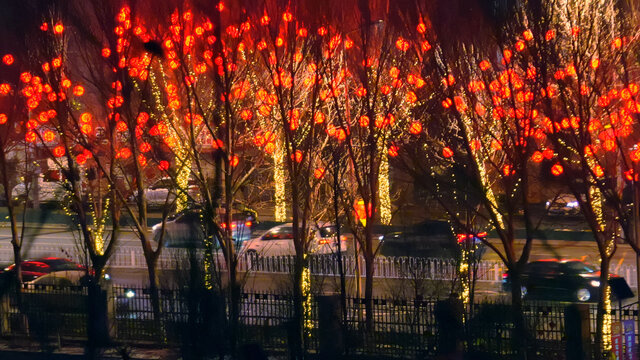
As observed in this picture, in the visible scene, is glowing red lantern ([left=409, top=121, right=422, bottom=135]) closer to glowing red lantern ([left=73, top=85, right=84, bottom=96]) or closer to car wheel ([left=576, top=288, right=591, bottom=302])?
car wheel ([left=576, top=288, right=591, bottom=302])

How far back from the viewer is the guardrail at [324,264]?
505 inches

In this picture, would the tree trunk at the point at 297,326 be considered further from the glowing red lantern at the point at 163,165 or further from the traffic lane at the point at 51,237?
the traffic lane at the point at 51,237

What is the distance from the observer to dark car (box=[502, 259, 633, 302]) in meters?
17.2

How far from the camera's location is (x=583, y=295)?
56.2 ft

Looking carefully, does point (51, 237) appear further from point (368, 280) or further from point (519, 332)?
point (519, 332)

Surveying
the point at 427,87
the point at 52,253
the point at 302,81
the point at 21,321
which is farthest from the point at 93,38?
the point at 52,253

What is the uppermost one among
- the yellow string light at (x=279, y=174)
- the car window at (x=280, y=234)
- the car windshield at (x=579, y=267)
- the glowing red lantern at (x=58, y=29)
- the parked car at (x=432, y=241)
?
the glowing red lantern at (x=58, y=29)

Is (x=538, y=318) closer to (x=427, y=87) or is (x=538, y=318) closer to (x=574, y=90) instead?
(x=574, y=90)

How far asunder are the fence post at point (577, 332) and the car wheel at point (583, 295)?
288 inches

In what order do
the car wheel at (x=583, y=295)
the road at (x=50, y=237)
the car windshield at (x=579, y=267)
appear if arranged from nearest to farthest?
the car wheel at (x=583, y=295), the car windshield at (x=579, y=267), the road at (x=50, y=237)

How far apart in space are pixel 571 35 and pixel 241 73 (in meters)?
6.11

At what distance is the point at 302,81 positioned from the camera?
14492 mm

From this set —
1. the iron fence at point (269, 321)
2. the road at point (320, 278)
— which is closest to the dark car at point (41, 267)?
the road at point (320, 278)

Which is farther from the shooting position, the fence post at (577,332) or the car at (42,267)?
the car at (42,267)
